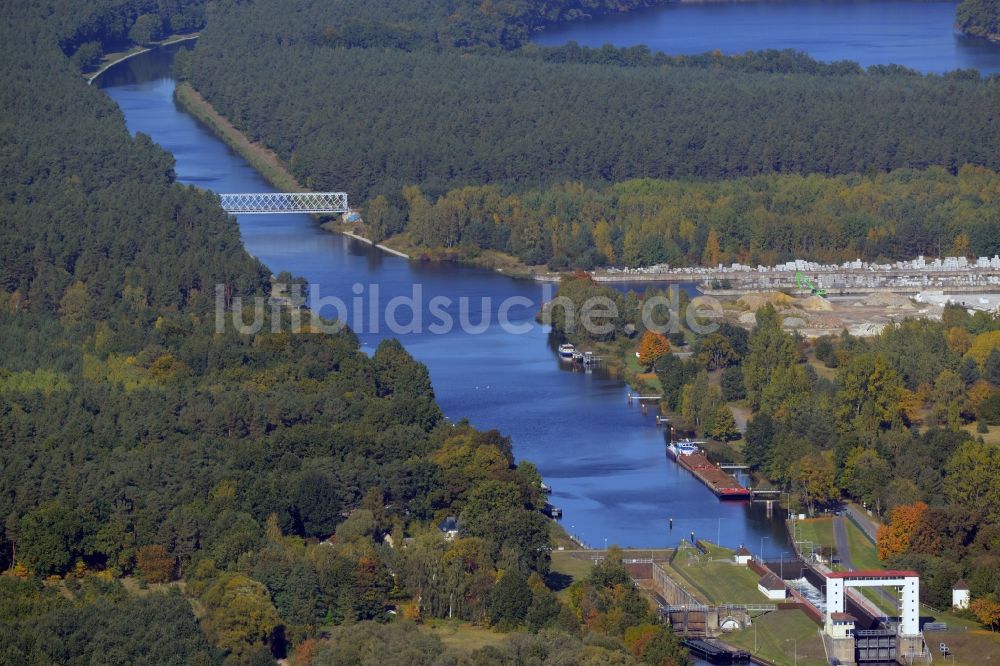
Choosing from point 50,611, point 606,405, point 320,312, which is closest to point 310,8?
point 320,312

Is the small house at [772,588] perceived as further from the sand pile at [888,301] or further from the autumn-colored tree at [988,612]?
the sand pile at [888,301]

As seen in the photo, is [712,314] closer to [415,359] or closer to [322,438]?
[415,359]

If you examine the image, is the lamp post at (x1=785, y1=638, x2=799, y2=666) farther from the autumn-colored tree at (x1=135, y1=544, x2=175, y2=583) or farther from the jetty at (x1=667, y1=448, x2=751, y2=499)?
the autumn-colored tree at (x1=135, y1=544, x2=175, y2=583)

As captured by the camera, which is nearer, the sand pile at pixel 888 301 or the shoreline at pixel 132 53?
the sand pile at pixel 888 301

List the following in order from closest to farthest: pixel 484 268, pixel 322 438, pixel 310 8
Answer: pixel 322 438
pixel 484 268
pixel 310 8

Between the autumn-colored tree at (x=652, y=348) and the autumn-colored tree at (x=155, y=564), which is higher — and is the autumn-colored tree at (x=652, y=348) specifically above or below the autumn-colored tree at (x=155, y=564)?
above

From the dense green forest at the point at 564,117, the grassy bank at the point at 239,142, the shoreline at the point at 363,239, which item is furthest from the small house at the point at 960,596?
the grassy bank at the point at 239,142

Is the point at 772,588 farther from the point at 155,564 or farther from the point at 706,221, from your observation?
the point at 706,221

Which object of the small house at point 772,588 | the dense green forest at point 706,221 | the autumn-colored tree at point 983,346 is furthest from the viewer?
the dense green forest at point 706,221
